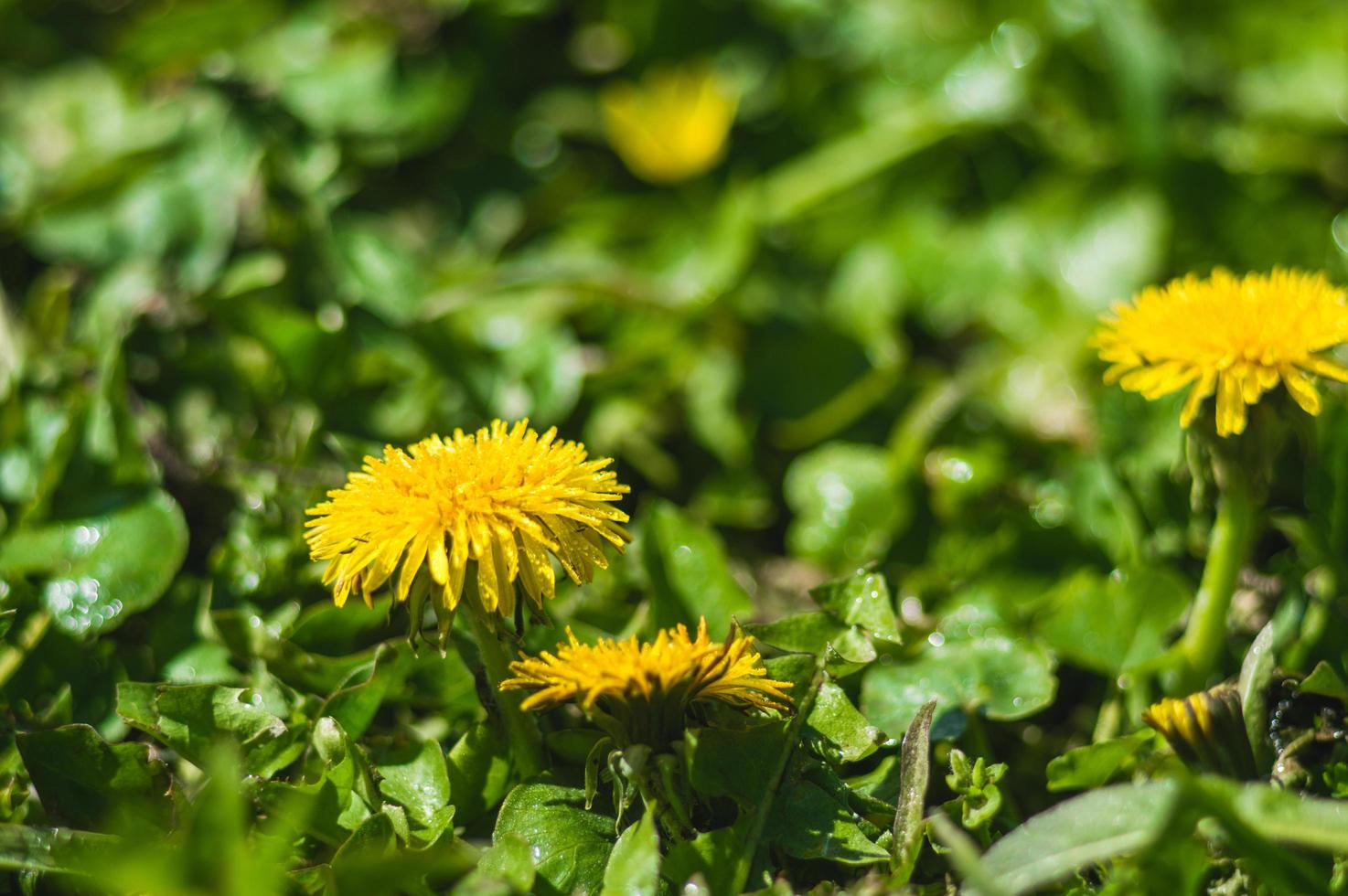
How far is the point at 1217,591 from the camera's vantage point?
1.29 m

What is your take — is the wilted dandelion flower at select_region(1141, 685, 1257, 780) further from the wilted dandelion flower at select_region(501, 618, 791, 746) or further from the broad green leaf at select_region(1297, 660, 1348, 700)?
the wilted dandelion flower at select_region(501, 618, 791, 746)

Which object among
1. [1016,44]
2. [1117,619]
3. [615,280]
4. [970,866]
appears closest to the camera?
[970,866]

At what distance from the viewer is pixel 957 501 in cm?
168

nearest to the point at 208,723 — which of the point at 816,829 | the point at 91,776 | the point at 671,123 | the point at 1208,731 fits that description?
the point at 91,776

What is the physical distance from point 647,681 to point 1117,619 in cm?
66

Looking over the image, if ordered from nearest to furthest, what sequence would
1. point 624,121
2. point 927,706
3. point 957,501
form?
point 927,706 → point 957,501 → point 624,121

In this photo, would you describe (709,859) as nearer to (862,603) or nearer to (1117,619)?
(862,603)

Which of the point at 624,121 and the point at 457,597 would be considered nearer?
the point at 457,597

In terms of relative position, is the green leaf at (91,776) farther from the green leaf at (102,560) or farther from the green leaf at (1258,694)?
the green leaf at (1258,694)

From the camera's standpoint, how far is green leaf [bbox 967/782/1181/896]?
36.9 inches

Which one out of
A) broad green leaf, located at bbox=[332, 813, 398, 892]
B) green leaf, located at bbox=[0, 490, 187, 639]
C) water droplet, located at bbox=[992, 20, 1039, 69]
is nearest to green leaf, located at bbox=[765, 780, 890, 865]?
broad green leaf, located at bbox=[332, 813, 398, 892]

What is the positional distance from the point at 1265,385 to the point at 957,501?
0.59 m

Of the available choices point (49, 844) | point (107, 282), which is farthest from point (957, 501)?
point (107, 282)

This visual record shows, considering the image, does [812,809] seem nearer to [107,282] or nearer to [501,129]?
[107,282]
